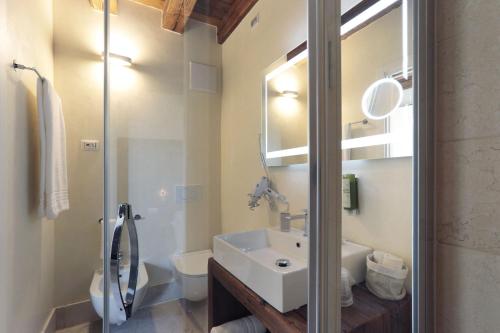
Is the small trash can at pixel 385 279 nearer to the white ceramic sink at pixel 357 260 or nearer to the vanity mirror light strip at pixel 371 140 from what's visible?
the white ceramic sink at pixel 357 260

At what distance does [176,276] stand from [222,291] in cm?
47

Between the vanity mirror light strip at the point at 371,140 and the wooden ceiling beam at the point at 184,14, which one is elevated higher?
the wooden ceiling beam at the point at 184,14

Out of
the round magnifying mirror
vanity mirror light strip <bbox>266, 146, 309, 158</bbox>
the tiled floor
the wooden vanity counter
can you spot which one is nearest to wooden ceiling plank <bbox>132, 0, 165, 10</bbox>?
vanity mirror light strip <bbox>266, 146, 309, 158</bbox>

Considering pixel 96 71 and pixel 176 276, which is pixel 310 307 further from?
pixel 96 71

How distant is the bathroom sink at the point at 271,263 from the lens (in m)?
0.84

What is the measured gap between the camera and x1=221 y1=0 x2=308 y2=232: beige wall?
156 cm

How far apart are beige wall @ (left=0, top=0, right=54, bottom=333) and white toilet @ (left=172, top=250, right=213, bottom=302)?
82cm

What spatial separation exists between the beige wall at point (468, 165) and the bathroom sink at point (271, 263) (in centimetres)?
42

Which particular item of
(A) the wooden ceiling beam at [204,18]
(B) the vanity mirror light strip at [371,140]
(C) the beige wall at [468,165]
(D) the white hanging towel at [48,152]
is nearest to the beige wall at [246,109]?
(A) the wooden ceiling beam at [204,18]

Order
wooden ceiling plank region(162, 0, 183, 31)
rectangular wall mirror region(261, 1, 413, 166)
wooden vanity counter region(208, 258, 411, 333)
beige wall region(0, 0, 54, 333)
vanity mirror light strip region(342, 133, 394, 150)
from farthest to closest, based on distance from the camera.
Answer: wooden ceiling plank region(162, 0, 183, 31) → beige wall region(0, 0, 54, 333) → vanity mirror light strip region(342, 133, 394, 150) → rectangular wall mirror region(261, 1, 413, 166) → wooden vanity counter region(208, 258, 411, 333)

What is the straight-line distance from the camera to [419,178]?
635 mm

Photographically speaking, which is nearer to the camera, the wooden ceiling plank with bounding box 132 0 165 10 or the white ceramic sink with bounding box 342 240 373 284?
the white ceramic sink with bounding box 342 240 373 284

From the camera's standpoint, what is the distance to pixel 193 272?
4.97ft

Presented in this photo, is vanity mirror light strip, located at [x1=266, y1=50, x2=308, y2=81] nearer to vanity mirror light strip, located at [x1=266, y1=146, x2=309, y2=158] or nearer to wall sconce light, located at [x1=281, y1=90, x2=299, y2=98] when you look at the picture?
wall sconce light, located at [x1=281, y1=90, x2=299, y2=98]
